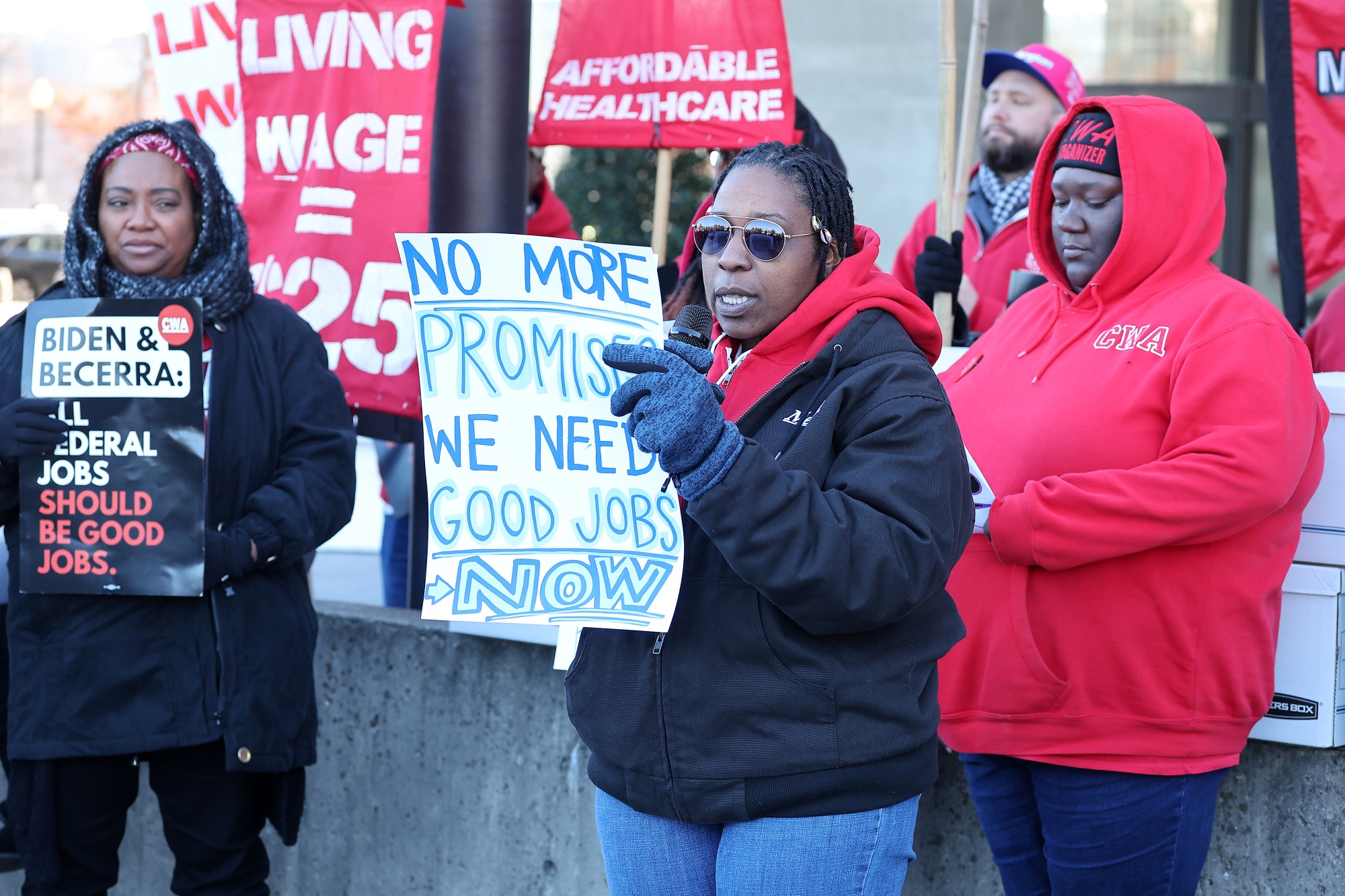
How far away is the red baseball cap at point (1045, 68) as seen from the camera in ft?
14.8

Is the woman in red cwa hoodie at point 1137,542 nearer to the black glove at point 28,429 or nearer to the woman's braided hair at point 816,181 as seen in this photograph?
the woman's braided hair at point 816,181

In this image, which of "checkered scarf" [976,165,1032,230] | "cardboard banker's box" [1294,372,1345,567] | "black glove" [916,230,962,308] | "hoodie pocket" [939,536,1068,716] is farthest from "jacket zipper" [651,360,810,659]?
"checkered scarf" [976,165,1032,230]

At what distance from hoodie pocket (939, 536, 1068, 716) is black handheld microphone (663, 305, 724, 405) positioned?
74 cm

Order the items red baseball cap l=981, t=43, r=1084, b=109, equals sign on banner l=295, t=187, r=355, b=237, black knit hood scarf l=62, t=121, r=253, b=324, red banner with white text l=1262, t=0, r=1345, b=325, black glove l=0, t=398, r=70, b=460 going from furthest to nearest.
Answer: red baseball cap l=981, t=43, r=1084, b=109 → equals sign on banner l=295, t=187, r=355, b=237 → red banner with white text l=1262, t=0, r=1345, b=325 → black knit hood scarf l=62, t=121, r=253, b=324 → black glove l=0, t=398, r=70, b=460

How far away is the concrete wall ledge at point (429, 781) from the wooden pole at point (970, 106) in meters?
1.63

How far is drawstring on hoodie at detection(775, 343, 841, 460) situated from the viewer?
87.1 inches

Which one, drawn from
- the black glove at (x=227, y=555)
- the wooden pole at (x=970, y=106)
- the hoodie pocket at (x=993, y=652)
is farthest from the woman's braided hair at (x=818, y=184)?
the black glove at (x=227, y=555)

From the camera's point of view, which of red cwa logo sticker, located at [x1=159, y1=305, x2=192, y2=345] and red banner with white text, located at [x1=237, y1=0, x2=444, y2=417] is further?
red banner with white text, located at [x1=237, y1=0, x2=444, y2=417]

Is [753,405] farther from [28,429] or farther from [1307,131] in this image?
[1307,131]

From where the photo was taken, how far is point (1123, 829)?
260 centimetres

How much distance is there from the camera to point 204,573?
3.14m

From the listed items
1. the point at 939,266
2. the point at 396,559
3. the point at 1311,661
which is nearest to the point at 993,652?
the point at 1311,661

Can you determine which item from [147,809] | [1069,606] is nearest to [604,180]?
[147,809]

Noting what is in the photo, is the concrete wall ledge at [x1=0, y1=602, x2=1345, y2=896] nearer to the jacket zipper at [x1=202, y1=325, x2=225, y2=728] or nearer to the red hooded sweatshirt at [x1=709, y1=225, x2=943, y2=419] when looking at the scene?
the jacket zipper at [x1=202, y1=325, x2=225, y2=728]
